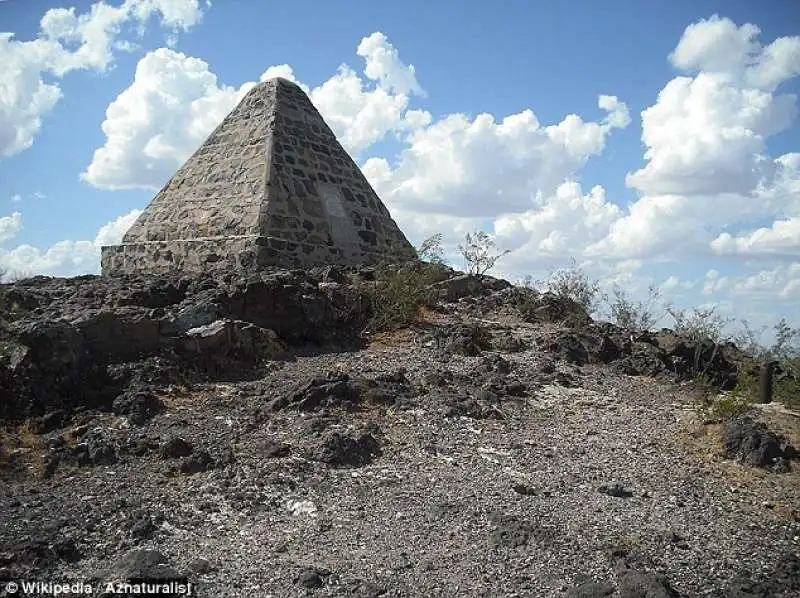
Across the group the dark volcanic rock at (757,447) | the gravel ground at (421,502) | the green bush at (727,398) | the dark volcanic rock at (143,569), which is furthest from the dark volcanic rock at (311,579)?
the green bush at (727,398)

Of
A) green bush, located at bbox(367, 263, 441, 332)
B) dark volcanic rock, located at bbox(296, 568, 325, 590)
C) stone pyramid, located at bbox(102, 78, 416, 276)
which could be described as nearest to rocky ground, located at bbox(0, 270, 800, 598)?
dark volcanic rock, located at bbox(296, 568, 325, 590)

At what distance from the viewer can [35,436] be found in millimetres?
5379

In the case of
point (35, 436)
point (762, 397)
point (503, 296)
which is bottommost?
point (35, 436)

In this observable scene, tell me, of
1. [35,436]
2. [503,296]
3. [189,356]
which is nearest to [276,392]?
[189,356]

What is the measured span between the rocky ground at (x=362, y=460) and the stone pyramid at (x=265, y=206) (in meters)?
2.12

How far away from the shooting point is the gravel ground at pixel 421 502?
12.2 feet

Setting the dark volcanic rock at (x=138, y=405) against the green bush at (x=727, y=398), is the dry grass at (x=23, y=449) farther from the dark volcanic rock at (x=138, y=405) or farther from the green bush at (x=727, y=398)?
the green bush at (x=727, y=398)

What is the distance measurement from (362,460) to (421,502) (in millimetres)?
706

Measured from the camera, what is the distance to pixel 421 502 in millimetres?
4418

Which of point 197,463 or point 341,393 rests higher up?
point 341,393

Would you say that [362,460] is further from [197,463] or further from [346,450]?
[197,463]

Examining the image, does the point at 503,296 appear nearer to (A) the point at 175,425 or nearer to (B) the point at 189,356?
(B) the point at 189,356

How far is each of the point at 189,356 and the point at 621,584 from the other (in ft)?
14.5

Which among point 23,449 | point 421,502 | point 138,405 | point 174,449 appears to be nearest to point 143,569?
point 174,449
